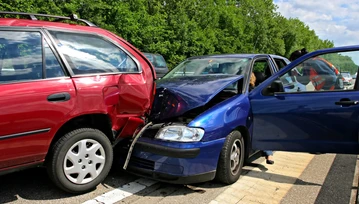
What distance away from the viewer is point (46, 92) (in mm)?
2926

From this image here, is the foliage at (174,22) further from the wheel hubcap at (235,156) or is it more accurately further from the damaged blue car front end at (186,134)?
the wheel hubcap at (235,156)

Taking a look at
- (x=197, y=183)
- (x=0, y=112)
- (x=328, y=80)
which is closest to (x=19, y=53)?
(x=0, y=112)

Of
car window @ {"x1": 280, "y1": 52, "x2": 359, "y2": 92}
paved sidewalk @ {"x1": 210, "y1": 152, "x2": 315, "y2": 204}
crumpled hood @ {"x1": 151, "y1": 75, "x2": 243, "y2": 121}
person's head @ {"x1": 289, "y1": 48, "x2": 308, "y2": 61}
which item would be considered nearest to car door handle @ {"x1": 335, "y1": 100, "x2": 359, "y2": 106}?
car window @ {"x1": 280, "y1": 52, "x2": 359, "y2": 92}

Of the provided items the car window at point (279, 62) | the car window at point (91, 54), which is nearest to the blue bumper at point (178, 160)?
the car window at point (91, 54)

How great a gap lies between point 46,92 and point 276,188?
9.14ft

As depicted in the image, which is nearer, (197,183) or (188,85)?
(197,183)

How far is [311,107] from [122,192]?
240 centimetres

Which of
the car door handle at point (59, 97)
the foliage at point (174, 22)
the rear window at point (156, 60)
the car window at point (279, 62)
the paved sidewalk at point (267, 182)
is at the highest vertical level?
the foliage at point (174, 22)

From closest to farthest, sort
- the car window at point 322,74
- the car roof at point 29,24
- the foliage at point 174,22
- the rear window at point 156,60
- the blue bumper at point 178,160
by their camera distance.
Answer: the car roof at point 29,24 < the blue bumper at point 178,160 < the car window at point 322,74 < the rear window at point 156,60 < the foliage at point 174,22

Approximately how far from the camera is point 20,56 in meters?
2.95

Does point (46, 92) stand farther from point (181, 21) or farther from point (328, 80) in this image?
point (181, 21)

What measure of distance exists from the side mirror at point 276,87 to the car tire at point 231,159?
716 mm

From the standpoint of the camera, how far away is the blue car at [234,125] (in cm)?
339

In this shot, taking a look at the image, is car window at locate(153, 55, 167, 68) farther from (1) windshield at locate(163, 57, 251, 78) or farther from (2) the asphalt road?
(2) the asphalt road
